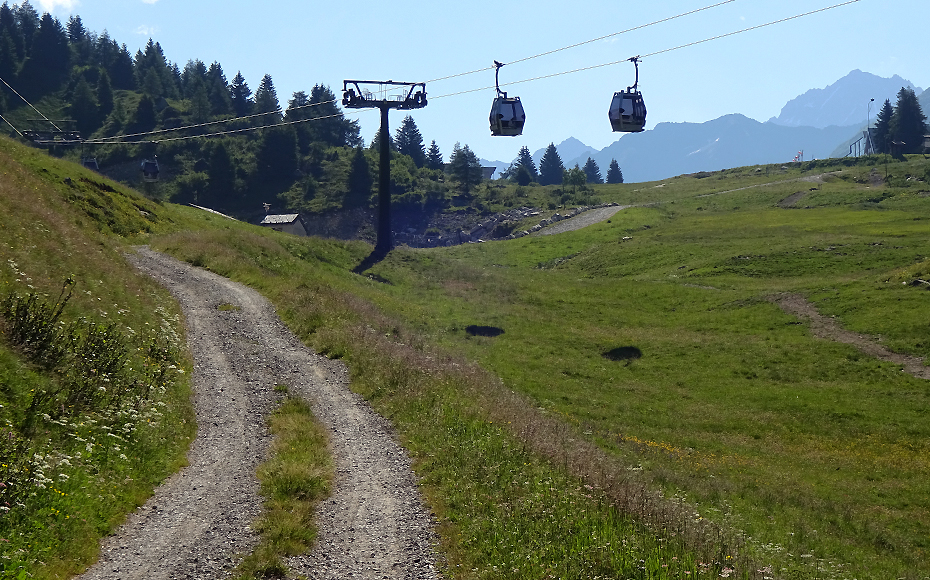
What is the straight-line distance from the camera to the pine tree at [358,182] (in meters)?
150

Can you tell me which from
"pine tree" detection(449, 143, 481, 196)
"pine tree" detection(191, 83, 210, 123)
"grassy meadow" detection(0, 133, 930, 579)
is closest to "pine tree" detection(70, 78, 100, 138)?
"pine tree" detection(191, 83, 210, 123)

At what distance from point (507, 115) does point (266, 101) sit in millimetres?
166384

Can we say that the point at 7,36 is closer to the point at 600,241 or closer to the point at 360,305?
the point at 600,241

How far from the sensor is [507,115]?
37656 millimetres

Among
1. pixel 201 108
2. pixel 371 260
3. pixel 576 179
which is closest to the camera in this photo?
pixel 371 260

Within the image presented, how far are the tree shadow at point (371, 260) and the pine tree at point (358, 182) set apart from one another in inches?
3320

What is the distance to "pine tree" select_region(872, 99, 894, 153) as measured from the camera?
16750 cm

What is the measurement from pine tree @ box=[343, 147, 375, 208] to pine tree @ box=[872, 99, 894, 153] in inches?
4745

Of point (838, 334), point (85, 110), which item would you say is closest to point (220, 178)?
point (85, 110)

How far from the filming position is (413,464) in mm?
17641

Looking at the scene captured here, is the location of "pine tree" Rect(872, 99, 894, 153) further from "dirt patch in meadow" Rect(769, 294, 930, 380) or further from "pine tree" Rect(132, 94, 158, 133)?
"pine tree" Rect(132, 94, 158, 133)

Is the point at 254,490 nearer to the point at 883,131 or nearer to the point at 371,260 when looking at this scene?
the point at 371,260

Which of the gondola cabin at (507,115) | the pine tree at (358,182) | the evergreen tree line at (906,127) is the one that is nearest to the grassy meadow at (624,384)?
the gondola cabin at (507,115)

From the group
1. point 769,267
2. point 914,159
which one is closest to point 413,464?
point 769,267
